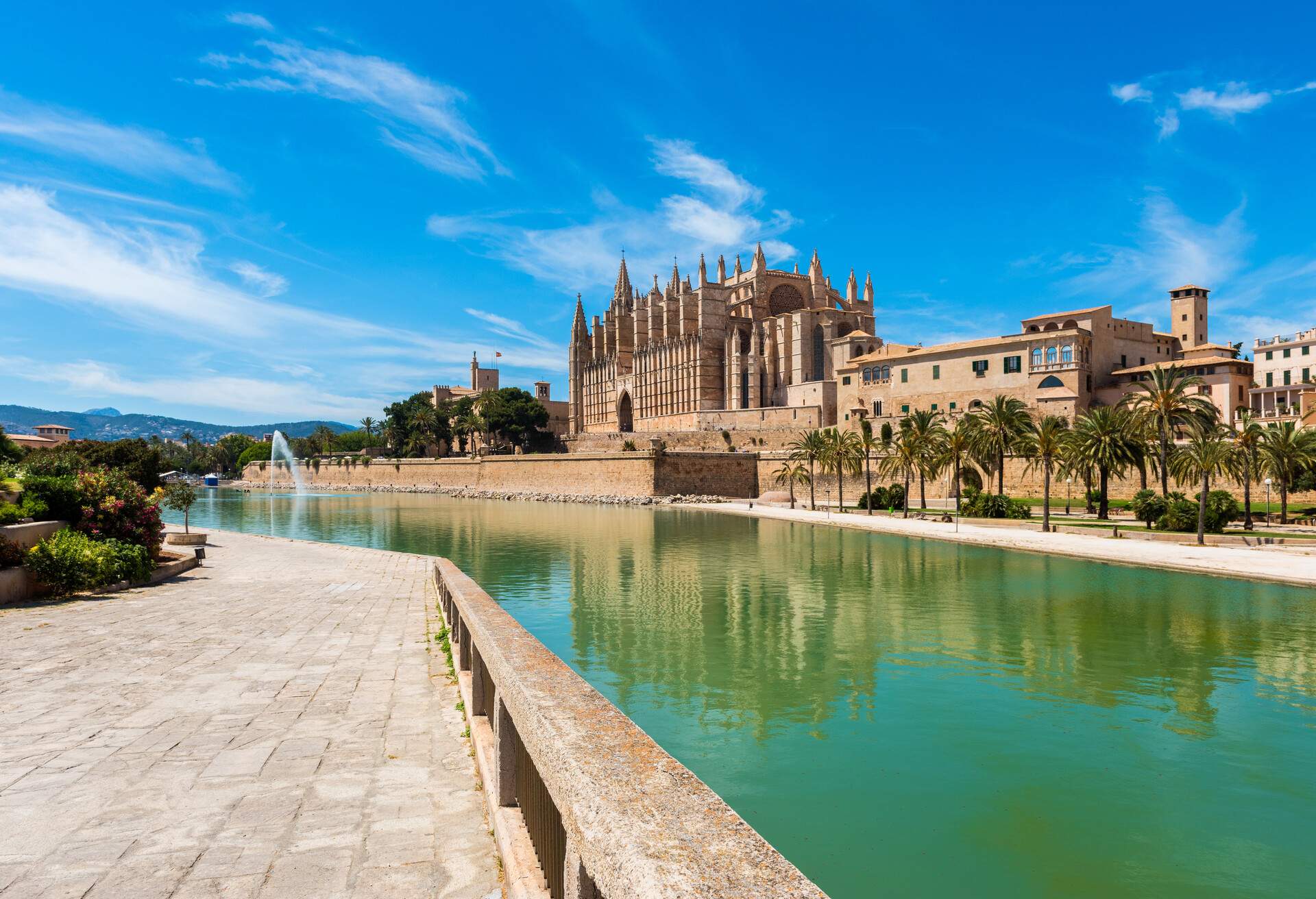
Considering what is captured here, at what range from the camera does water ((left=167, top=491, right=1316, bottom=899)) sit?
7207 millimetres

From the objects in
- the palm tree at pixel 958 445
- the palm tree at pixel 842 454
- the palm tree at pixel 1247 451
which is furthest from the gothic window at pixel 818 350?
the palm tree at pixel 1247 451

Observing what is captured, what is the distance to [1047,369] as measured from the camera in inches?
2046

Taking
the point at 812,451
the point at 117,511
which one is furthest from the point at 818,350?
the point at 117,511

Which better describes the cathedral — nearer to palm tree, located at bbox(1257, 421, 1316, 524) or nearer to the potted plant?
palm tree, located at bbox(1257, 421, 1316, 524)

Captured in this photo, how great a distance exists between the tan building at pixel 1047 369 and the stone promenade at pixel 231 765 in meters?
45.1

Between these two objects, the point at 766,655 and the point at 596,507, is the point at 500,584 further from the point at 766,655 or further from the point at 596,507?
the point at 596,507

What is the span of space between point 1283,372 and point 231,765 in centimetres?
7802

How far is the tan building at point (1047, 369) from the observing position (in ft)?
168

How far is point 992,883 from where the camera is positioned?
667 centimetres

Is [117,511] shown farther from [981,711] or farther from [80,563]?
[981,711]

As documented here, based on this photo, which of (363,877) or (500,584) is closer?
(363,877)

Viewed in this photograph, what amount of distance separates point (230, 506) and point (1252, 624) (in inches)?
2730

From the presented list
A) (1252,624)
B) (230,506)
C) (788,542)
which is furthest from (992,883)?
(230,506)

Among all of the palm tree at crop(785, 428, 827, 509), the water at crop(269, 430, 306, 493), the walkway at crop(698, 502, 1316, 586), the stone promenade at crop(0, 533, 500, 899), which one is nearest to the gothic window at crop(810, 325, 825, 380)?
the palm tree at crop(785, 428, 827, 509)
